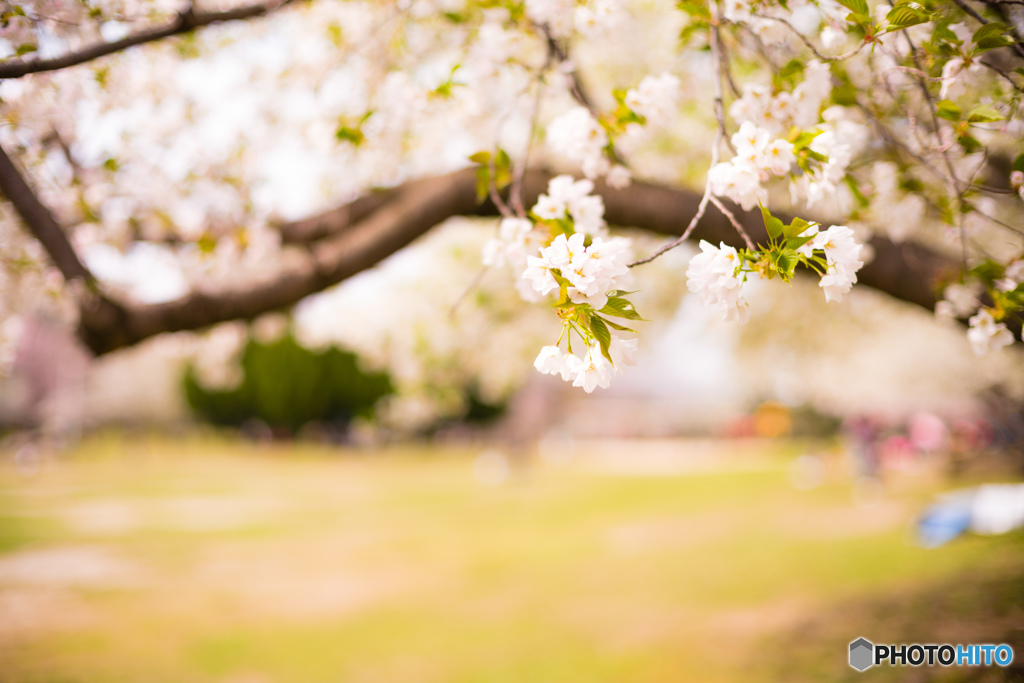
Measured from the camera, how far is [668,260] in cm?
841

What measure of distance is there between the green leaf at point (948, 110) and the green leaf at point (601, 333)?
1619 mm

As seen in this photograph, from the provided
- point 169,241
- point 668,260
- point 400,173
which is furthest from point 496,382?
point 169,241

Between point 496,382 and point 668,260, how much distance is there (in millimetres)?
2980

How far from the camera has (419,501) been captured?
1472cm

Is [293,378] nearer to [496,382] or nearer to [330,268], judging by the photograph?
[496,382]

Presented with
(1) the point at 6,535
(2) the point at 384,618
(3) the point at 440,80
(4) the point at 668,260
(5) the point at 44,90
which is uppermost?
(5) the point at 44,90

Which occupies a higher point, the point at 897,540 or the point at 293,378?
the point at 897,540

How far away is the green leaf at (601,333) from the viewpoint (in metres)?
1.69

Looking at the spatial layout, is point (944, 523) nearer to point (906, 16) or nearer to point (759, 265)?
point (906, 16)

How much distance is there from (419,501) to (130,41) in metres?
13.1

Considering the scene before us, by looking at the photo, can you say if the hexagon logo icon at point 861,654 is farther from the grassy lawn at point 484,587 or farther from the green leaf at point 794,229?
the green leaf at point 794,229

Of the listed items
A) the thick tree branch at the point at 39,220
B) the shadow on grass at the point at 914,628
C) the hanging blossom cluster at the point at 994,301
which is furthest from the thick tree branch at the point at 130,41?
the shadow on grass at the point at 914,628

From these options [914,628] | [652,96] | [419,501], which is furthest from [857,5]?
[419,501]

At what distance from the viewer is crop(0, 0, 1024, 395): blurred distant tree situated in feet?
6.49
